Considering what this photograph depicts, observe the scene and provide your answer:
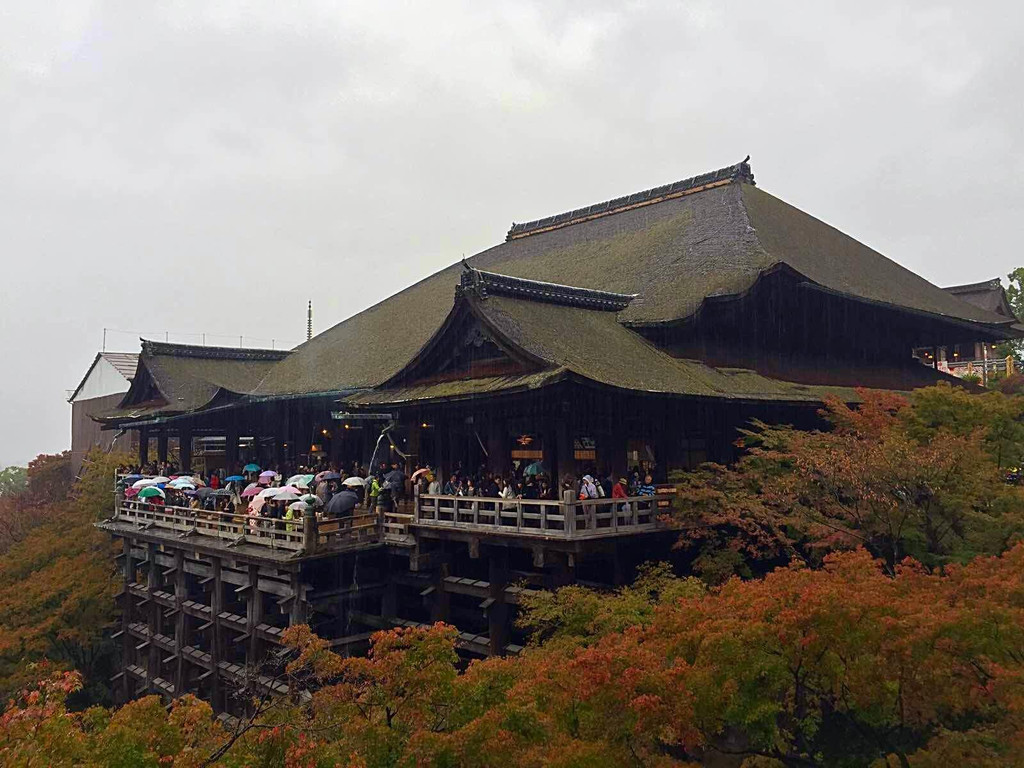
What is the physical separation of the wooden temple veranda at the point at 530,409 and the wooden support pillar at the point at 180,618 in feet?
0.32

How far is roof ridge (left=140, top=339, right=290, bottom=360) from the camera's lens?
34806mm

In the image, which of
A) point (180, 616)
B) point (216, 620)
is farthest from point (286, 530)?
point (180, 616)

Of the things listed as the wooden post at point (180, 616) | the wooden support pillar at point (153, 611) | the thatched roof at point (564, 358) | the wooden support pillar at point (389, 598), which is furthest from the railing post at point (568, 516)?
the wooden support pillar at point (153, 611)

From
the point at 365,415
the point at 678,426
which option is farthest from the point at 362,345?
the point at 678,426

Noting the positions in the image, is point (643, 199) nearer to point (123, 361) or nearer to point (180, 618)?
point (180, 618)

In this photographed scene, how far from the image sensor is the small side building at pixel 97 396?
48.2m

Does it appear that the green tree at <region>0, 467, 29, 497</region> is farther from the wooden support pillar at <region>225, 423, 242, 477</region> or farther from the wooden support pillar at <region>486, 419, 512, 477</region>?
the wooden support pillar at <region>486, 419, 512, 477</region>

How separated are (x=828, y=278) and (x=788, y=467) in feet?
31.1

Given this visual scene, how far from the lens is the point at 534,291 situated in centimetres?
1933

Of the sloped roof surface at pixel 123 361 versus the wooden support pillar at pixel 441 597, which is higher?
the sloped roof surface at pixel 123 361

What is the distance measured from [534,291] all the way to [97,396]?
Answer: 4224cm

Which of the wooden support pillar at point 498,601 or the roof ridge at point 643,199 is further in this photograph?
the roof ridge at point 643,199

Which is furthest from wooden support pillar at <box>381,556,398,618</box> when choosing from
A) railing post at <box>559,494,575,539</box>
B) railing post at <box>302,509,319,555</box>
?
railing post at <box>559,494,575,539</box>

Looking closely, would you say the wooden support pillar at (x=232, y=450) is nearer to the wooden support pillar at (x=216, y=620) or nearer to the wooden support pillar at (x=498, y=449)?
the wooden support pillar at (x=216, y=620)
